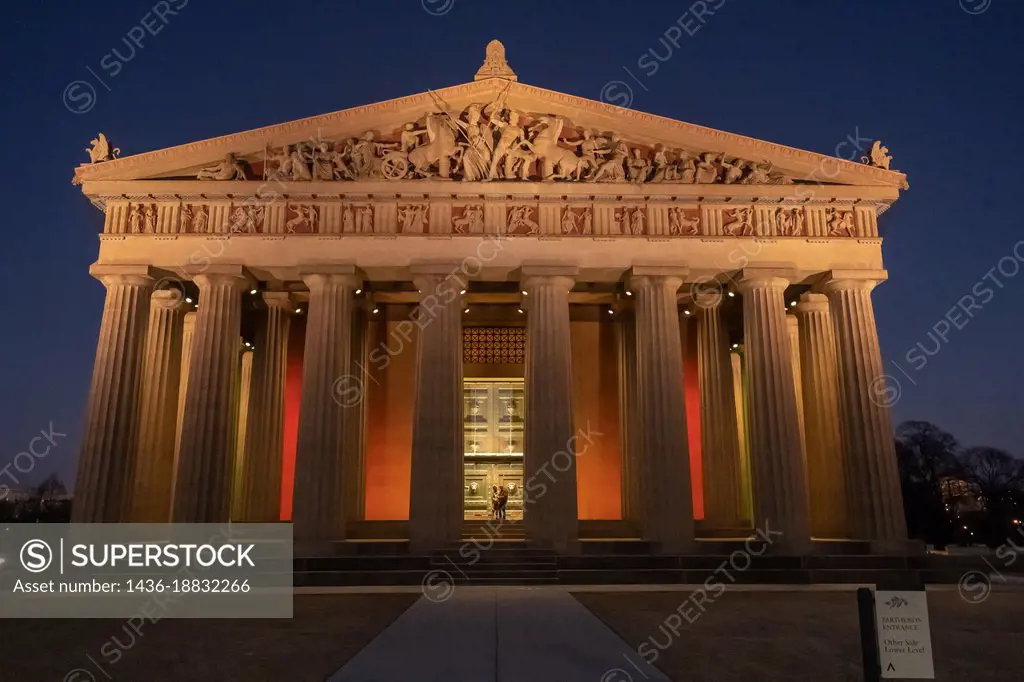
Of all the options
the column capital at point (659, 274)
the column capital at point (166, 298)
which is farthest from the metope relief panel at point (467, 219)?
the column capital at point (166, 298)

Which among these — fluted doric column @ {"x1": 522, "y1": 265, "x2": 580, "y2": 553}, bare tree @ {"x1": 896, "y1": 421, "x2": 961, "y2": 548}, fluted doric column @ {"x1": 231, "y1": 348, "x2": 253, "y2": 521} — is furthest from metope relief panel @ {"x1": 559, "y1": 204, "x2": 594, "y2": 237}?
bare tree @ {"x1": 896, "y1": 421, "x2": 961, "y2": 548}

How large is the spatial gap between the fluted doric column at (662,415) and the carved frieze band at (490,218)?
67.9 inches

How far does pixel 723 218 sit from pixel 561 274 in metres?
5.48

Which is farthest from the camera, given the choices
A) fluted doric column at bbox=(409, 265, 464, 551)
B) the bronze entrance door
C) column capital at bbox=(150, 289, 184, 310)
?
the bronze entrance door

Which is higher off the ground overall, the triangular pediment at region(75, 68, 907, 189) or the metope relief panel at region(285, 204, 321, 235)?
the triangular pediment at region(75, 68, 907, 189)

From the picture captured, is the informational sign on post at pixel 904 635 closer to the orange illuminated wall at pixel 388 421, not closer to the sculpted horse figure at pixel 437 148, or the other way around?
the sculpted horse figure at pixel 437 148

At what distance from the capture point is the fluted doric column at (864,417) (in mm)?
22531

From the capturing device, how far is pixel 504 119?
Result: 970 inches

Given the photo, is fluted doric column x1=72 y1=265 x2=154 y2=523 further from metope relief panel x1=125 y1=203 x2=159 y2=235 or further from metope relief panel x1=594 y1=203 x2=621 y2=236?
metope relief panel x1=594 y1=203 x2=621 y2=236

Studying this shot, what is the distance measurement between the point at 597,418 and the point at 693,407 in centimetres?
373

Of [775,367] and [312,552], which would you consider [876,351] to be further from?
[312,552]

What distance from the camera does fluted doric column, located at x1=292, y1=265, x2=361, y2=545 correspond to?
21859 millimetres

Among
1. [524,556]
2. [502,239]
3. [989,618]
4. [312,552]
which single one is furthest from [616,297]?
[989,618]

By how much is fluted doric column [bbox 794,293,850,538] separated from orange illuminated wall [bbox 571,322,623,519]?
669 cm
